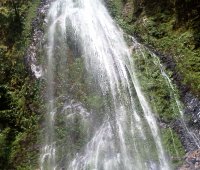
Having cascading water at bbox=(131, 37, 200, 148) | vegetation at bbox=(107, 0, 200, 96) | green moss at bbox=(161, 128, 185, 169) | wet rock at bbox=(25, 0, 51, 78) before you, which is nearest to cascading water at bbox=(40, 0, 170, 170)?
green moss at bbox=(161, 128, 185, 169)

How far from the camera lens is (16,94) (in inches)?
594

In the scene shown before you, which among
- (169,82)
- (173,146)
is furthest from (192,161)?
(169,82)

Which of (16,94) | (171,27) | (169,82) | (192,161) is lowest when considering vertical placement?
(192,161)

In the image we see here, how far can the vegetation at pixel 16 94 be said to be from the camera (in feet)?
44.4

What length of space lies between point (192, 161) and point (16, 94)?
7.65m

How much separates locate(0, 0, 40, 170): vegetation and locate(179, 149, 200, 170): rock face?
5445 millimetres

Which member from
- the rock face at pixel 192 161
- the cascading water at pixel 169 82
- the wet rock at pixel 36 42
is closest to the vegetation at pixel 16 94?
the wet rock at pixel 36 42

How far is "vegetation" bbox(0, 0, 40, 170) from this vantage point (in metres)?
13.5

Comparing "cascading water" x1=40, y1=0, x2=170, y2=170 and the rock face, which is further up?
"cascading water" x1=40, y1=0, x2=170, y2=170

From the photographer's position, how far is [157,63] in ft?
48.7

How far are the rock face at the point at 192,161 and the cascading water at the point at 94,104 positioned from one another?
625mm

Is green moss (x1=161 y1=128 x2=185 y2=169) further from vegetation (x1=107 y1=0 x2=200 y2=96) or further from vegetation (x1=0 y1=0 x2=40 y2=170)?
vegetation (x1=0 y1=0 x2=40 y2=170)

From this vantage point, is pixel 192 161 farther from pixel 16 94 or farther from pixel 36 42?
pixel 36 42

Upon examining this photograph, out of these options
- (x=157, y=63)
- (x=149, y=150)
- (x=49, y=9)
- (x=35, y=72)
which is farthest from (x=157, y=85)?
(x=49, y=9)
